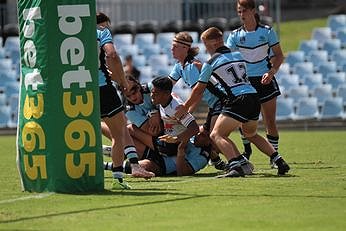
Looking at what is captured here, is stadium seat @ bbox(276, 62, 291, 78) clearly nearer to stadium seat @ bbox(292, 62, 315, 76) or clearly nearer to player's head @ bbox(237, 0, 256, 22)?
stadium seat @ bbox(292, 62, 315, 76)

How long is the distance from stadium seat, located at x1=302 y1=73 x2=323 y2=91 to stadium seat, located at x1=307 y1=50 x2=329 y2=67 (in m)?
0.95

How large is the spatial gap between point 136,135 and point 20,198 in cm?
396

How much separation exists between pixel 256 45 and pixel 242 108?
2.12 metres

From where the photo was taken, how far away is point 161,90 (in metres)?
14.7

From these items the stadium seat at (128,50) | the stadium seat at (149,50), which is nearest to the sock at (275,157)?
the stadium seat at (128,50)

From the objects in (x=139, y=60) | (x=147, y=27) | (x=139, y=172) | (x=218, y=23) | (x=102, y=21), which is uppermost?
(x=102, y=21)

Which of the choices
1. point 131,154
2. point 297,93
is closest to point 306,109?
point 297,93

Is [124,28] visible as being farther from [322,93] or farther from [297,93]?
[322,93]

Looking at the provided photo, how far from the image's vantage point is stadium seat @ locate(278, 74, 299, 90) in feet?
96.7

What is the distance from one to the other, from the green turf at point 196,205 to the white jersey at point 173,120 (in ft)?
2.31

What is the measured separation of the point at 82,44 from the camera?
12.0 metres

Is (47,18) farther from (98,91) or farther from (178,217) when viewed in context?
(178,217)

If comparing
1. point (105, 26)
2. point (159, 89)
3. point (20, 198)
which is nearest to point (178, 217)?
point (20, 198)

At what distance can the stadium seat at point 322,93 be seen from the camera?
1118 inches
